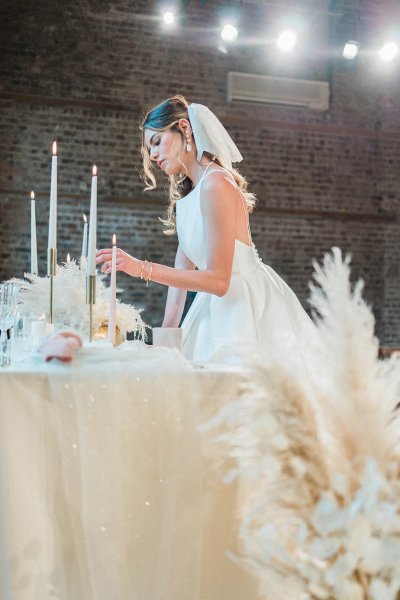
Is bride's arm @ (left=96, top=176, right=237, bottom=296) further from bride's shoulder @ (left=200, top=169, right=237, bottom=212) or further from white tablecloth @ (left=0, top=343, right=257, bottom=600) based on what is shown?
white tablecloth @ (left=0, top=343, right=257, bottom=600)

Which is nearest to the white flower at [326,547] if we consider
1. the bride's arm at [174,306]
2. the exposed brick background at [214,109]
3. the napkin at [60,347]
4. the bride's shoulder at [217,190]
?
the napkin at [60,347]

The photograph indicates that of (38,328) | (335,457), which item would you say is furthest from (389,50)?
(335,457)

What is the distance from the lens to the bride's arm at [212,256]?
2115 millimetres

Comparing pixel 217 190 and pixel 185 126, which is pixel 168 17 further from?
pixel 217 190

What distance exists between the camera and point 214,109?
8492mm

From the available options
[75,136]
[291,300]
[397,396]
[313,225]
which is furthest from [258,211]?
[397,396]

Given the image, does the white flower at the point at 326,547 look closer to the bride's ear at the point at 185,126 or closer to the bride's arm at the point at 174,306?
the bride's arm at the point at 174,306

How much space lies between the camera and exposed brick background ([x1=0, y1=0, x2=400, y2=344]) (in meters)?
7.91

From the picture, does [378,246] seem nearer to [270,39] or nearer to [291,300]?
[270,39]

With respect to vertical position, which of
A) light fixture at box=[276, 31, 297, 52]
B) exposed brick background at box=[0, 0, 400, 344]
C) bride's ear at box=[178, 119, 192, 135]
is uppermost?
light fixture at box=[276, 31, 297, 52]

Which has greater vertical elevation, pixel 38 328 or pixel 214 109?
pixel 214 109

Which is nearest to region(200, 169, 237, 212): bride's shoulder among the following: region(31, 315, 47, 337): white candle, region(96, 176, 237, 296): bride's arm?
region(96, 176, 237, 296): bride's arm

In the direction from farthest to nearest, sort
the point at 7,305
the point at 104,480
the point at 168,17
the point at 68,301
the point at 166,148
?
the point at 168,17 → the point at 166,148 → the point at 68,301 → the point at 7,305 → the point at 104,480

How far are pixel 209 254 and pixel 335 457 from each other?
159 centimetres
